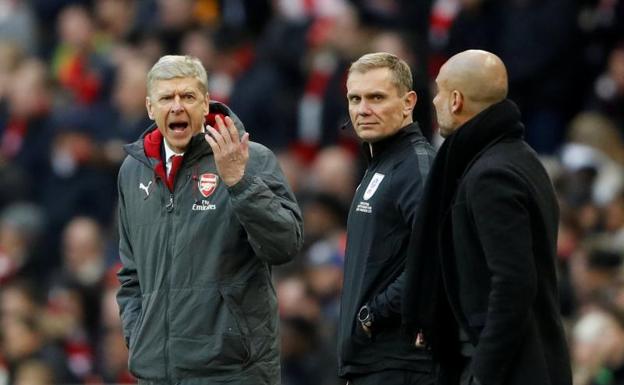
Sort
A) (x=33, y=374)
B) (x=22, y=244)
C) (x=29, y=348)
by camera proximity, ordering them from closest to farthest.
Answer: (x=33, y=374) → (x=29, y=348) → (x=22, y=244)

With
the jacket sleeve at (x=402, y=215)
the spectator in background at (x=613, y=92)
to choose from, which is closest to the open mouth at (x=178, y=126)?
the jacket sleeve at (x=402, y=215)

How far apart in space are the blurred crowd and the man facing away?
306 centimetres

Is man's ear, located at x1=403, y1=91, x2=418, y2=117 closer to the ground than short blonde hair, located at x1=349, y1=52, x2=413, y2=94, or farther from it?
closer to the ground

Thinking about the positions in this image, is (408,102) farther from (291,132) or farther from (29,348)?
(291,132)

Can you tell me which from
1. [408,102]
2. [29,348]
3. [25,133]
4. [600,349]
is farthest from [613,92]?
[408,102]

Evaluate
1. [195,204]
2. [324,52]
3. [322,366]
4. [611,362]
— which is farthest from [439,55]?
[195,204]

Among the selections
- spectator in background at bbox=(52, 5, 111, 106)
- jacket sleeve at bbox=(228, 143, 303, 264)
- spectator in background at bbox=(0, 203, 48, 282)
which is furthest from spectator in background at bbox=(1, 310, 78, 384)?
jacket sleeve at bbox=(228, 143, 303, 264)

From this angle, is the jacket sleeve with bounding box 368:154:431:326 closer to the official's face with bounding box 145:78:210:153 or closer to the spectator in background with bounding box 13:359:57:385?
the official's face with bounding box 145:78:210:153

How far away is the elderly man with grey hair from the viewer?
257 inches

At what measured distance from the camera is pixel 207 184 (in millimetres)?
6777

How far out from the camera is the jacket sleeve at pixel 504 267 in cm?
577

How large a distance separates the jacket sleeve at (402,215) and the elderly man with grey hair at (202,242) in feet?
1.29

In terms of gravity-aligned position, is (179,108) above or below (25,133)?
below

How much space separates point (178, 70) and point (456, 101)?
1.26 metres
